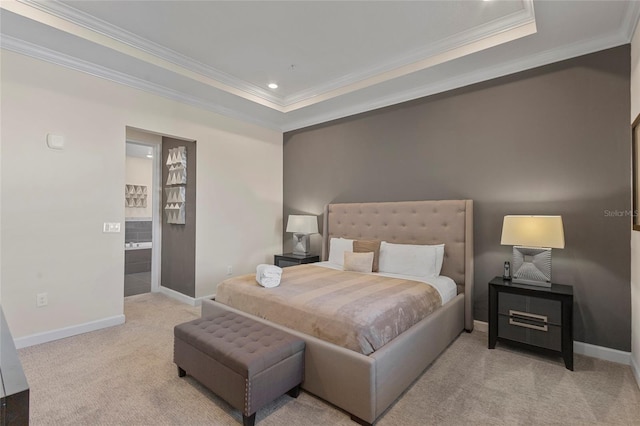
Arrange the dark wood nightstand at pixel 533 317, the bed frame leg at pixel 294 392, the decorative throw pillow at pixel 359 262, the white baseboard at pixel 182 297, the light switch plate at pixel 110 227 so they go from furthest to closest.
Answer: the white baseboard at pixel 182 297 < the decorative throw pillow at pixel 359 262 < the light switch plate at pixel 110 227 < the dark wood nightstand at pixel 533 317 < the bed frame leg at pixel 294 392

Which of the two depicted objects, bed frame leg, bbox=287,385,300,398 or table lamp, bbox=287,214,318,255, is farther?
table lamp, bbox=287,214,318,255

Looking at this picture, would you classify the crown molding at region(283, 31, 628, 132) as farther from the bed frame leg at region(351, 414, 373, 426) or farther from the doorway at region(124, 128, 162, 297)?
the bed frame leg at region(351, 414, 373, 426)

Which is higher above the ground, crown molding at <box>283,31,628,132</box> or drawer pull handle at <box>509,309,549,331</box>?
crown molding at <box>283,31,628,132</box>

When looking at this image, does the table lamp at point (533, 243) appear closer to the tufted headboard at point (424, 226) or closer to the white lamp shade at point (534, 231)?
the white lamp shade at point (534, 231)

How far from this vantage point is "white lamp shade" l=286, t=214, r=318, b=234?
15.2ft

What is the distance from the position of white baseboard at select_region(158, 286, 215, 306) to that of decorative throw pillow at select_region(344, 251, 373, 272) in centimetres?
194

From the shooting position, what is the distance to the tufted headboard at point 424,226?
333 cm

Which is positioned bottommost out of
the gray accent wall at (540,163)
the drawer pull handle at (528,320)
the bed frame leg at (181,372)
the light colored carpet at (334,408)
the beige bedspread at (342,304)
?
the light colored carpet at (334,408)

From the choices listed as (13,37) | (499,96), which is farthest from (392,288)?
(13,37)

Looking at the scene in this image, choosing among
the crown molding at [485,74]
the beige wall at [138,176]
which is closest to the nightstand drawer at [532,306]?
the crown molding at [485,74]

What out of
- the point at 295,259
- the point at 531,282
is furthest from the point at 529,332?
the point at 295,259

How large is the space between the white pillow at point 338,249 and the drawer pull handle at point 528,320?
188cm

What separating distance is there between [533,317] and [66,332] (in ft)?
14.5

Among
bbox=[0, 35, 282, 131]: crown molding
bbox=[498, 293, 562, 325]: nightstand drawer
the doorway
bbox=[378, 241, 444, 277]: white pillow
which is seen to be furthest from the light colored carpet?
bbox=[0, 35, 282, 131]: crown molding
